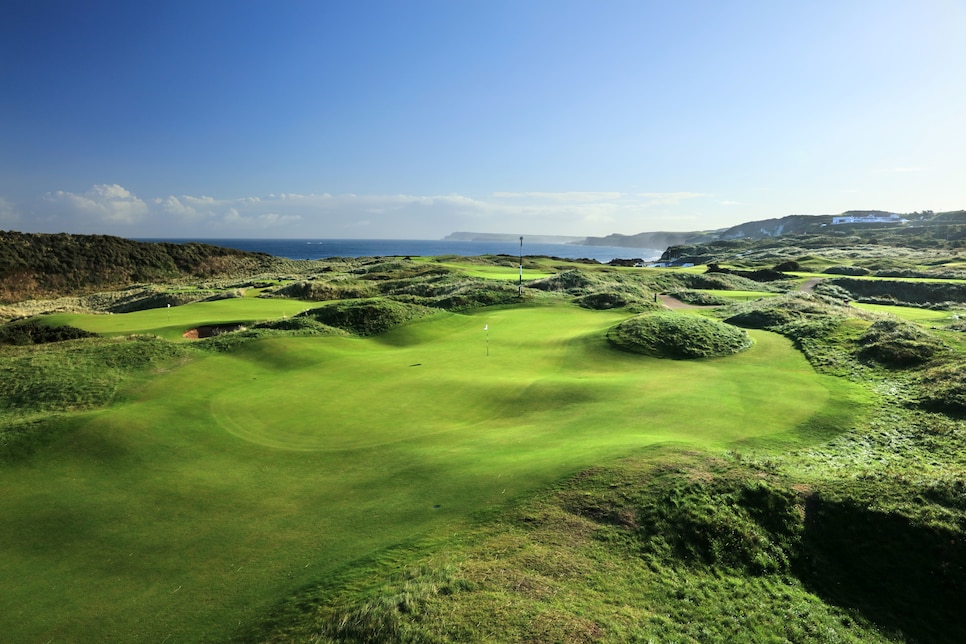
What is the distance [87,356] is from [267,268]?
249ft

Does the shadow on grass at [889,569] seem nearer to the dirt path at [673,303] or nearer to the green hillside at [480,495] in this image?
the green hillside at [480,495]

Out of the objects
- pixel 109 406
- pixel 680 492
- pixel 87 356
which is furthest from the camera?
pixel 87 356

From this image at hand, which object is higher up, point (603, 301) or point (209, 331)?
point (603, 301)

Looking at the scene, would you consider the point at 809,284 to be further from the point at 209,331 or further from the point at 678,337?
the point at 209,331

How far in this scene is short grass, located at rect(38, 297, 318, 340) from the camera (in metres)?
30.4

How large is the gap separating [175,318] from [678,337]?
115 feet

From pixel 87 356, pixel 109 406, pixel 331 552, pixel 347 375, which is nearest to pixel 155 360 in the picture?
pixel 87 356

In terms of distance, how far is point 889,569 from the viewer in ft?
28.1

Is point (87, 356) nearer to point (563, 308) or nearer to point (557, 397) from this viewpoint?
point (557, 397)

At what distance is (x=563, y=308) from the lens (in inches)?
1597

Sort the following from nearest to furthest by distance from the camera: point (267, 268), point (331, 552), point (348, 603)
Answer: point (348, 603) < point (331, 552) < point (267, 268)

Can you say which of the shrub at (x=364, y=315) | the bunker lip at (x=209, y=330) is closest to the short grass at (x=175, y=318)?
the bunker lip at (x=209, y=330)

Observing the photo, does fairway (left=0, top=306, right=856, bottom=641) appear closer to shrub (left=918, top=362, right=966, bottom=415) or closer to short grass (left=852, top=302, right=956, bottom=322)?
shrub (left=918, top=362, right=966, bottom=415)

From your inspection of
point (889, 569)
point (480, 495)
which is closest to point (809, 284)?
point (889, 569)
